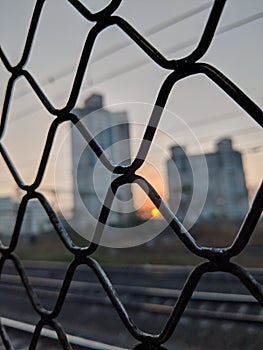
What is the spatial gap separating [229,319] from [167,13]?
1266mm

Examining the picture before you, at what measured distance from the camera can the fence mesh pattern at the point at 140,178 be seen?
219mm

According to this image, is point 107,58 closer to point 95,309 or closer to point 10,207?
point 10,207

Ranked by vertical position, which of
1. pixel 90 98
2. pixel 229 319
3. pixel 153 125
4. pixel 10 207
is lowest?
pixel 229 319

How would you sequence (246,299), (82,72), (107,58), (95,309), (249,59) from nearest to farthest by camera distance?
(82,72)
(249,59)
(107,58)
(246,299)
(95,309)

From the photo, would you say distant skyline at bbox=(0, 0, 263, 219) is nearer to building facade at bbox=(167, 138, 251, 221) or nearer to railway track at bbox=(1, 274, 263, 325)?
building facade at bbox=(167, 138, 251, 221)

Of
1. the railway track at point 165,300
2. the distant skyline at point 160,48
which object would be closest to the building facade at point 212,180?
the distant skyline at point 160,48

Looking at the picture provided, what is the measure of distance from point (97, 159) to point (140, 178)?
9 centimetres

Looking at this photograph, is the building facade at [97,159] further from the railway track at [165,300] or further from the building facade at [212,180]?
the railway track at [165,300]

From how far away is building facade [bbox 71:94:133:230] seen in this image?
36 centimetres

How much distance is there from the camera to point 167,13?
54 centimetres

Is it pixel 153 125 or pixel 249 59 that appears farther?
pixel 249 59

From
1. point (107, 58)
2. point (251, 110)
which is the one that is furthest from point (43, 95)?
point (107, 58)

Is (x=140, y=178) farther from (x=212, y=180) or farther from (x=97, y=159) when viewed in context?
(x=212, y=180)

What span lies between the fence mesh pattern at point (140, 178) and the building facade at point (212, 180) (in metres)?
0.08
